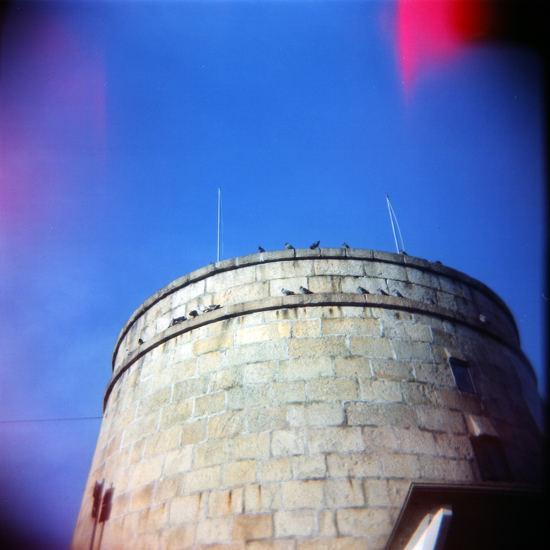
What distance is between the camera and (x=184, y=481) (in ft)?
15.3

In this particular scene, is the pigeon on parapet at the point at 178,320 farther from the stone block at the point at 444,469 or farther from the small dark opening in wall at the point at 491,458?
the small dark opening in wall at the point at 491,458

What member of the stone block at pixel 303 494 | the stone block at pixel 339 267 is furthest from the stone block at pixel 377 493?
the stone block at pixel 339 267

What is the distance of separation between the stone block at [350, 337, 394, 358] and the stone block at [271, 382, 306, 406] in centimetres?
74

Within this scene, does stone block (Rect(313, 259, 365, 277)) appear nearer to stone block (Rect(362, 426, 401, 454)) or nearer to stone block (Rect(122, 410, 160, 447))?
stone block (Rect(362, 426, 401, 454))

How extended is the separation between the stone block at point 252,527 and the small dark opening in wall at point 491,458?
2.26 meters

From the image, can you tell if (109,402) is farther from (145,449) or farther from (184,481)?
(184,481)

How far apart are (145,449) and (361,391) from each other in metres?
2.64

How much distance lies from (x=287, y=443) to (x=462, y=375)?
2.32 m

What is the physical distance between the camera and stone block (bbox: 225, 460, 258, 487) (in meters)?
4.40

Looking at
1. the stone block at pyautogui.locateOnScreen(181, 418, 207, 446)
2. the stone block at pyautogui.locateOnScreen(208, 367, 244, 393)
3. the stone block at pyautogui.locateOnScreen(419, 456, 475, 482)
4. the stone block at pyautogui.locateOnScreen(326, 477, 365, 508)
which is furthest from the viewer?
the stone block at pyautogui.locateOnScreen(208, 367, 244, 393)

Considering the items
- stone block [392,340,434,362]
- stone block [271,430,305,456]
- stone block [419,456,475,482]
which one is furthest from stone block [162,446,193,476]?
stone block [392,340,434,362]

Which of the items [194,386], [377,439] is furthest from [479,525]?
[194,386]

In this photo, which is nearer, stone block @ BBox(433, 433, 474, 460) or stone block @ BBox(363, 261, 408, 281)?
stone block @ BBox(433, 433, 474, 460)

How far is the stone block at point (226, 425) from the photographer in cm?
475
